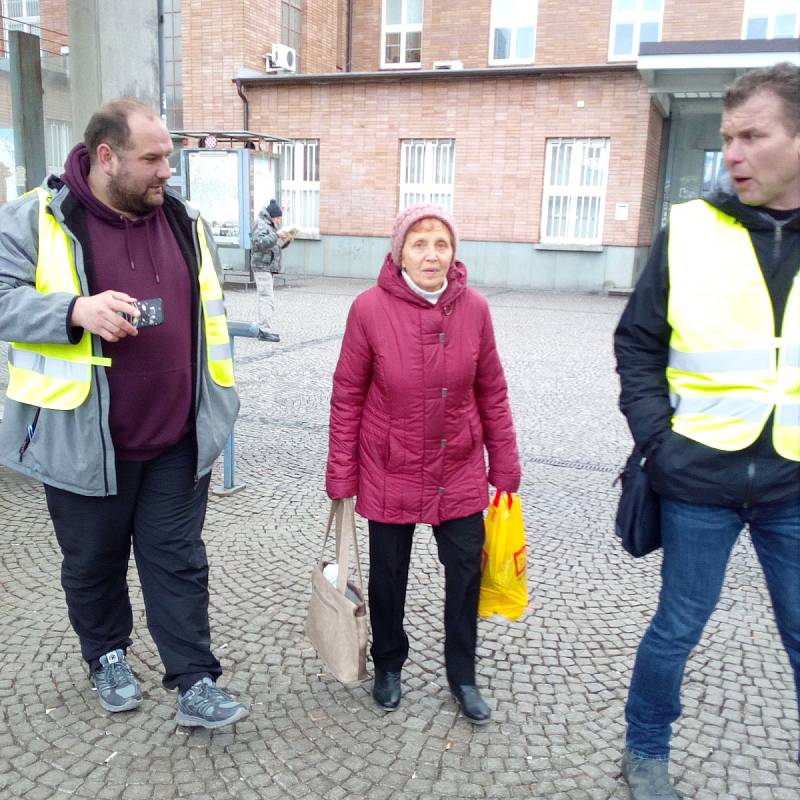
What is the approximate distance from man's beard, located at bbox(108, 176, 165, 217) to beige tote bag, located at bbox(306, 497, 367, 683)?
1117 millimetres

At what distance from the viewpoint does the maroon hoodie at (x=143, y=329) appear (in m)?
2.58

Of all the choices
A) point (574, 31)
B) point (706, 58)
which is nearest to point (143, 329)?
point (706, 58)

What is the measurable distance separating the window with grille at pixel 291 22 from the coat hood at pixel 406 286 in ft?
69.0

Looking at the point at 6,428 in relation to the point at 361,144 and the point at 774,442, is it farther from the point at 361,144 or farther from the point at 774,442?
the point at 361,144

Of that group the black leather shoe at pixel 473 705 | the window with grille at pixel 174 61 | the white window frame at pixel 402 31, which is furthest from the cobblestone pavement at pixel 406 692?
the white window frame at pixel 402 31

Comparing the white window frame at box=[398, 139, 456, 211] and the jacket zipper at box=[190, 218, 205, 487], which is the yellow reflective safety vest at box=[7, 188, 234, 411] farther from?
the white window frame at box=[398, 139, 456, 211]

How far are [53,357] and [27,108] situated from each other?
11.9 feet

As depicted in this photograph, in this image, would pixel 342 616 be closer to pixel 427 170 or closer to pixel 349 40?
pixel 427 170

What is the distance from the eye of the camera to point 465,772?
2.64 m

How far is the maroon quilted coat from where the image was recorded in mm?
2707

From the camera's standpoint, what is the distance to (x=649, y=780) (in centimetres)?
250

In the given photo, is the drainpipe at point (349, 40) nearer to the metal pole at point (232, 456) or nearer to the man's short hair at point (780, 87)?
the metal pole at point (232, 456)

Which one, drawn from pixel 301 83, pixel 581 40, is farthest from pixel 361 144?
pixel 581 40

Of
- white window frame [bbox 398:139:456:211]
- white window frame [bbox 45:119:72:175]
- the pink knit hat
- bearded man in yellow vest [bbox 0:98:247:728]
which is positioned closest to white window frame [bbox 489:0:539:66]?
white window frame [bbox 398:139:456:211]
